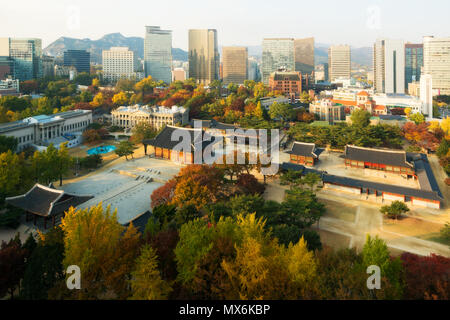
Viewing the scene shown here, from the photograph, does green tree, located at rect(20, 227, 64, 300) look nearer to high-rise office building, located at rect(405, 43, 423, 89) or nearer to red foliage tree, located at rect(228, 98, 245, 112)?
red foliage tree, located at rect(228, 98, 245, 112)

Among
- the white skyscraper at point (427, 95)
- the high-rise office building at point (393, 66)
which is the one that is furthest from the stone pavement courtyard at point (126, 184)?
the high-rise office building at point (393, 66)

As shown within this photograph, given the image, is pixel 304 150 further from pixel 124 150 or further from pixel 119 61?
pixel 119 61

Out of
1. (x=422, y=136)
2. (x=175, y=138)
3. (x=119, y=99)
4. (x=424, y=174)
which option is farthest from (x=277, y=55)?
(x=424, y=174)

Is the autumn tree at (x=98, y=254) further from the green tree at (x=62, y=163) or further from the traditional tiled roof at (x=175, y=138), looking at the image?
the traditional tiled roof at (x=175, y=138)

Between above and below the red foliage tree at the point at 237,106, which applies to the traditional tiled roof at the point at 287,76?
above

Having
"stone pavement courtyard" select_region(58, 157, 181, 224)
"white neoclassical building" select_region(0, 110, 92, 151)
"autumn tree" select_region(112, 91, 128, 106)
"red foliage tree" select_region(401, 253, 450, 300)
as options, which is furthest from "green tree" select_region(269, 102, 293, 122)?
"red foliage tree" select_region(401, 253, 450, 300)

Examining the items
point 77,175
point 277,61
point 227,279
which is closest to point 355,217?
point 227,279
